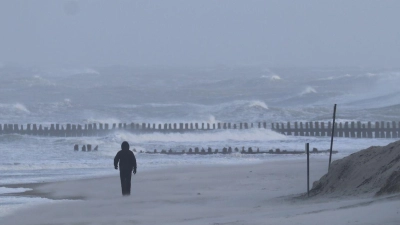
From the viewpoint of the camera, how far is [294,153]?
89.9 ft

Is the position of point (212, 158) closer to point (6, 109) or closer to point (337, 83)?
point (6, 109)

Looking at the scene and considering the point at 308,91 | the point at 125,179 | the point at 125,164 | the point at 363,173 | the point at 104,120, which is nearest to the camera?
the point at 363,173

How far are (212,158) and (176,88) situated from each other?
53.3 m

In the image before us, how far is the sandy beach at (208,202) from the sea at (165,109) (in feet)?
3.42

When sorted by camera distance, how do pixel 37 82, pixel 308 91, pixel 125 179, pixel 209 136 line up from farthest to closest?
pixel 37 82
pixel 308 91
pixel 209 136
pixel 125 179

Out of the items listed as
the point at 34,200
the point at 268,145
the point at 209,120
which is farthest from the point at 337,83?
the point at 34,200

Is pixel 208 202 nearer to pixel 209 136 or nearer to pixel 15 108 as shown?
pixel 209 136

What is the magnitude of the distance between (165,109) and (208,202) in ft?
148

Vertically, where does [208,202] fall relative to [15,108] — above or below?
below

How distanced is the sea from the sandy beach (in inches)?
41.0

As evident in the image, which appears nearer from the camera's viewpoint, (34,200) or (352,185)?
(352,185)

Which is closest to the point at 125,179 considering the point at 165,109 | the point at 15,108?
the point at 15,108

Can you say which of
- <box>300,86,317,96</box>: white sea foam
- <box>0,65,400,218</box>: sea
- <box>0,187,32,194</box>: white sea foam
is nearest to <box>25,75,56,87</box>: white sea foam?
<box>0,65,400,218</box>: sea

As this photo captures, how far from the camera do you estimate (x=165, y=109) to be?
58375mm
